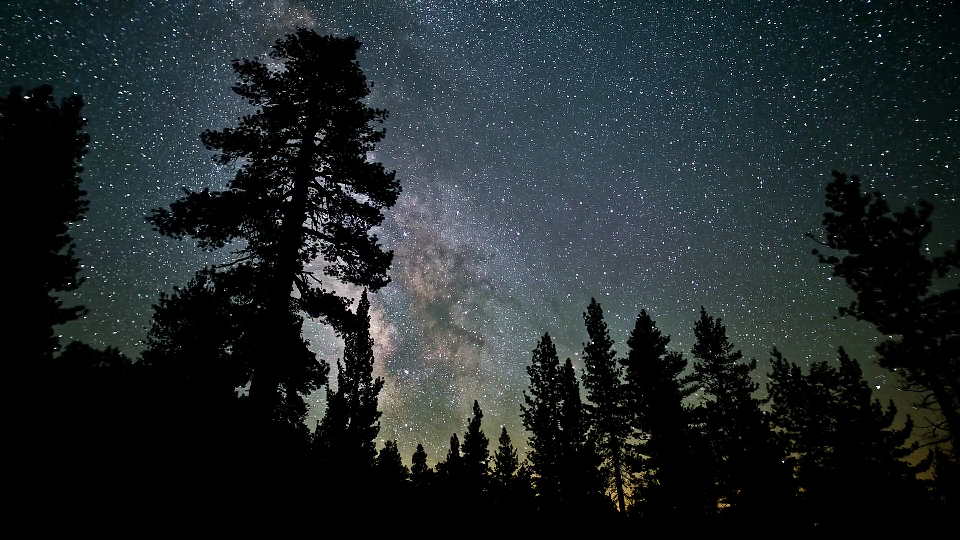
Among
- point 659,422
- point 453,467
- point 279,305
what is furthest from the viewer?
point 453,467

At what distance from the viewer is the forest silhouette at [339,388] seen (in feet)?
24.6

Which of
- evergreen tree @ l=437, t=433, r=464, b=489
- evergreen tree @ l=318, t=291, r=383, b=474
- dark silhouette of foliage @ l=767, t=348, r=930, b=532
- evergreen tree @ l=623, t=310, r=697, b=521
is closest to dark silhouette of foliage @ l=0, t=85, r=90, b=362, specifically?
evergreen tree @ l=318, t=291, r=383, b=474

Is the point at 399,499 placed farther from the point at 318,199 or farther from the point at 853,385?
the point at 853,385

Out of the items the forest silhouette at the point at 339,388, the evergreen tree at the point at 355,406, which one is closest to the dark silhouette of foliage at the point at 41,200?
the forest silhouette at the point at 339,388

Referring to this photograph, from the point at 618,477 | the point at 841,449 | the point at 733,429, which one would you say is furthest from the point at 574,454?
the point at 841,449

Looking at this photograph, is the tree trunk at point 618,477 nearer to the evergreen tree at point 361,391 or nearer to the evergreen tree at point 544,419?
the evergreen tree at point 544,419

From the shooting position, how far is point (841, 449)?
22.7 metres

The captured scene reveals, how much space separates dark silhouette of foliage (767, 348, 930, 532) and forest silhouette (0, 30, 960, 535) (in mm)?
150

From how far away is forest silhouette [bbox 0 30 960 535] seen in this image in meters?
7.50

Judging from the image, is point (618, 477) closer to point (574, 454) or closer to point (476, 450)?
point (574, 454)

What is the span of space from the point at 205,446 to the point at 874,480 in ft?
107

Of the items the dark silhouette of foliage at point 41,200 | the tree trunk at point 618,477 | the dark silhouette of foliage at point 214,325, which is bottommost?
the tree trunk at point 618,477

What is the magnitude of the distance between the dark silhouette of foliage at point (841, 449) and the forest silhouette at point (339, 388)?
15 centimetres

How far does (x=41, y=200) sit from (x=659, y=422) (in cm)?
3297
